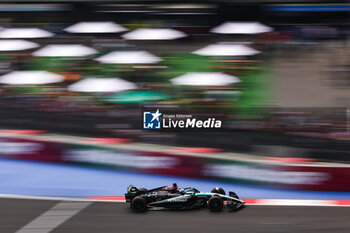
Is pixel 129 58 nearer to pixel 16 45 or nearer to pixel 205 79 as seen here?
pixel 205 79

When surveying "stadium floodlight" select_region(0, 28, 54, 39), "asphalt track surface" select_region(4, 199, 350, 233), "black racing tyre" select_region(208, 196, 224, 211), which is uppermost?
"stadium floodlight" select_region(0, 28, 54, 39)

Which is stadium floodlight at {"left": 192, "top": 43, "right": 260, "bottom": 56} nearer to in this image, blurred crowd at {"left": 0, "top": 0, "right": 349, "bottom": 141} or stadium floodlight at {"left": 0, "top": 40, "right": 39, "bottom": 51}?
blurred crowd at {"left": 0, "top": 0, "right": 349, "bottom": 141}

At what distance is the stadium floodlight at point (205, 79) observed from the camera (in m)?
12.9

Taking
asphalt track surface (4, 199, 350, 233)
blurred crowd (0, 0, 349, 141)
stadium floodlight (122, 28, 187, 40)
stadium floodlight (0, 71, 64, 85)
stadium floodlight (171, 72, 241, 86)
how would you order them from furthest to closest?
stadium floodlight (122, 28, 187, 40) < stadium floodlight (0, 71, 64, 85) < stadium floodlight (171, 72, 241, 86) < blurred crowd (0, 0, 349, 141) < asphalt track surface (4, 199, 350, 233)

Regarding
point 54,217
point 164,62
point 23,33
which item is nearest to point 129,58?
point 164,62

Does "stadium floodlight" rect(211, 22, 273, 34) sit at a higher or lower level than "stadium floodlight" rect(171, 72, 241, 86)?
higher

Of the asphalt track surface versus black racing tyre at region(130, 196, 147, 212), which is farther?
A: black racing tyre at region(130, 196, 147, 212)

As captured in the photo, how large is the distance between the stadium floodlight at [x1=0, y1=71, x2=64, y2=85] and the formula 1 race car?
7.22m

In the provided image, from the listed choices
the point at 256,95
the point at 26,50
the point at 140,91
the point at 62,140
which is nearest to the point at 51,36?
the point at 26,50

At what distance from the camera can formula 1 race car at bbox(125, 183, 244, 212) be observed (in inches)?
289

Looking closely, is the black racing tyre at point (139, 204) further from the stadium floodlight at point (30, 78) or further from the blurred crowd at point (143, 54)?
the stadium floodlight at point (30, 78)

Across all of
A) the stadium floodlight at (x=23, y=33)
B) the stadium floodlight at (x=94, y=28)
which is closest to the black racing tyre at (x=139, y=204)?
the stadium floodlight at (x=94, y=28)

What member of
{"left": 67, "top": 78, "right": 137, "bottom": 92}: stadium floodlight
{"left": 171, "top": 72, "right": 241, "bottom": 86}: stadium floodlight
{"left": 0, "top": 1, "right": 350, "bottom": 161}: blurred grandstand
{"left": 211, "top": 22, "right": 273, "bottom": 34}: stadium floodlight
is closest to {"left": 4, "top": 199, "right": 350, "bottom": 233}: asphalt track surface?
{"left": 0, "top": 1, "right": 350, "bottom": 161}: blurred grandstand

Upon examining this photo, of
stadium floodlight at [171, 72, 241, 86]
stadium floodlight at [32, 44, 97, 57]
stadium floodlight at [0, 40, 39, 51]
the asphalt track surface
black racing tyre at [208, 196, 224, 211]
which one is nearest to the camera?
the asphalt track surface
